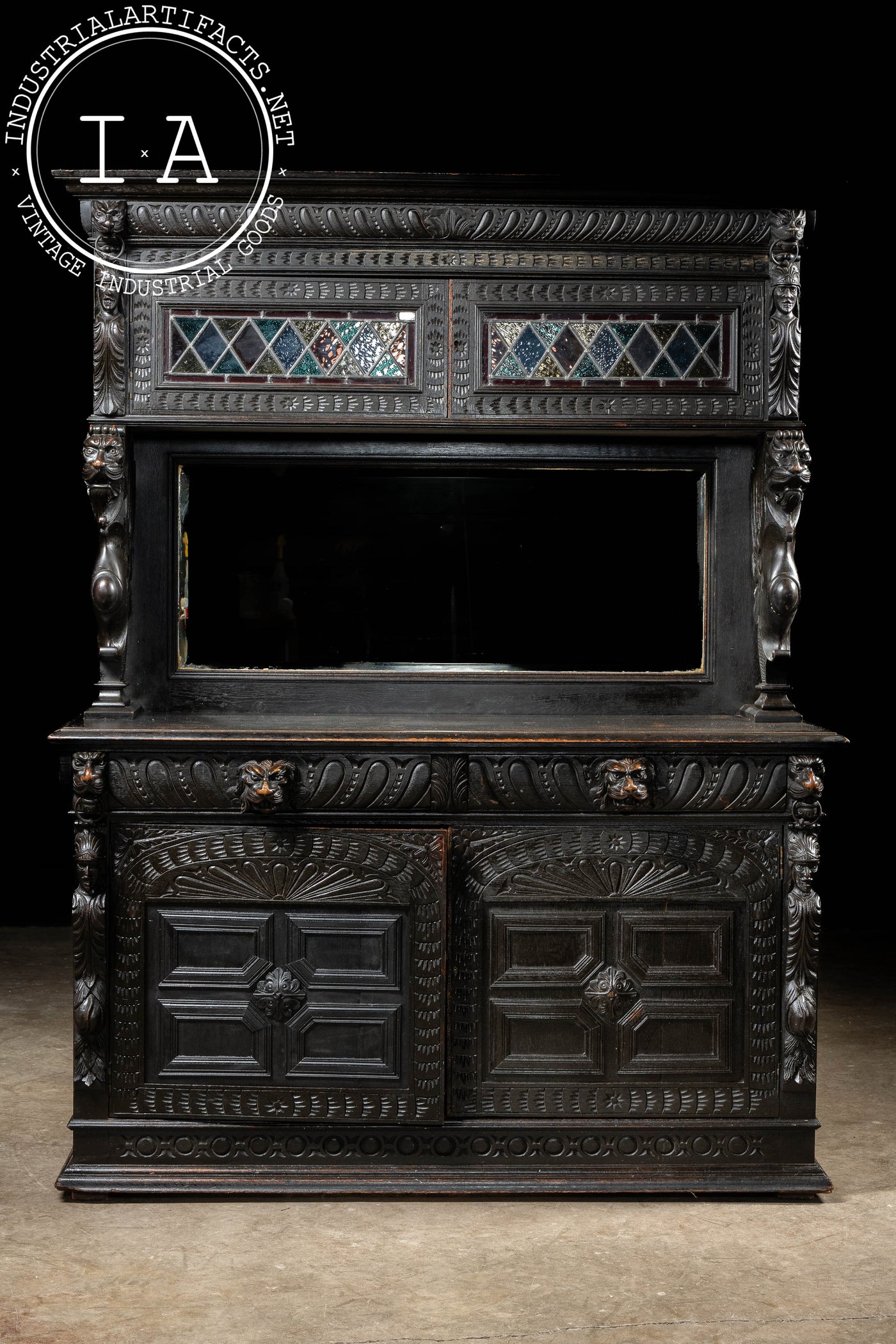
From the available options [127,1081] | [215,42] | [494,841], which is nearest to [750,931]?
[494,841]

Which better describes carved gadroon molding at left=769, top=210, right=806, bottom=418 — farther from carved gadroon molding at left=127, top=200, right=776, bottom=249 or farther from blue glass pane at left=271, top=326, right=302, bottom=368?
blue glass pane at left=271, top=326, right=302, bottom=368

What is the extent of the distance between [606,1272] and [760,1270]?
331 millimetres

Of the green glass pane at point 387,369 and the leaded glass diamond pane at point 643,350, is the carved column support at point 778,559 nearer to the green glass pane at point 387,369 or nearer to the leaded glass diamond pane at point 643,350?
the leaded glass diamond pane at point 643,350

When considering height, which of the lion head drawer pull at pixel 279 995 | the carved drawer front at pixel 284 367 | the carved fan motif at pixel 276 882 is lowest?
the lion head drawer pull at pixel 279 995

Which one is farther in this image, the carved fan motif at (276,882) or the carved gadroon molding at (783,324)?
the carved gadroon molding at (783,324)

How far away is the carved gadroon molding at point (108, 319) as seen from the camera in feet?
10.9

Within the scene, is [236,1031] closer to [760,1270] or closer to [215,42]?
[760,1270]

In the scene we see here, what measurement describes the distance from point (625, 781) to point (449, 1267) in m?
1.15

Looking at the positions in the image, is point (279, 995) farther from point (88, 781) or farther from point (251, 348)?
point (251, 348)

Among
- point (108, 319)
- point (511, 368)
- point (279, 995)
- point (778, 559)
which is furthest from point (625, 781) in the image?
point (108, 319)

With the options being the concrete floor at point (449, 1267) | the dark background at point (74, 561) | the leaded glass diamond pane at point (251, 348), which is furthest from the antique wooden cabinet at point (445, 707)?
the dark background at point (74, 561)

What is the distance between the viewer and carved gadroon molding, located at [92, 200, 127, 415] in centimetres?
333

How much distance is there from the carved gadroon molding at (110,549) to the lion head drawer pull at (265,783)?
417 millimetres

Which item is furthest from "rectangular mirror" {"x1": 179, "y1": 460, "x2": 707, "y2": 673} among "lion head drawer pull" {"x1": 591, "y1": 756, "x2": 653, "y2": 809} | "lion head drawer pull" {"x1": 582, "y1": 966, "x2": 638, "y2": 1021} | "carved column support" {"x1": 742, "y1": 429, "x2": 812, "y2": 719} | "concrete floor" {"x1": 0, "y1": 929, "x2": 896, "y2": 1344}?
"concrete floor" {"x1": 0, "y1": 929, "x2": 896, "y2": 1344}
